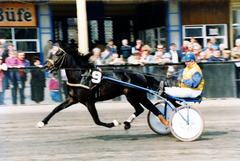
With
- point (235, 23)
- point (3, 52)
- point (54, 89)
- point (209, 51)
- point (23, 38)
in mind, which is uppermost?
point (235, 23)

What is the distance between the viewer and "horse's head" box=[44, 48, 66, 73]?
6.09m

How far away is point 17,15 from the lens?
1477 cm

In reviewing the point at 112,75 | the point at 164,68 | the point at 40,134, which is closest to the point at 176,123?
the point at 112,75

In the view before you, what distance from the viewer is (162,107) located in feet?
21.4

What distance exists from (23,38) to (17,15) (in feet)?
3.23

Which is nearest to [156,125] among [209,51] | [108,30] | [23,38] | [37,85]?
[37,85]

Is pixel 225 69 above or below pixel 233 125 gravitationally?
above

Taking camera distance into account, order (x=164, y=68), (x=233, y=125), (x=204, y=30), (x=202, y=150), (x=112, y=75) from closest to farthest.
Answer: (x=202, y=150) → (x=112, y=75) → (x=233, y=125) → (x=164, y=68) → (x=204, y=30)

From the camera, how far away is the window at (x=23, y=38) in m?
14.7

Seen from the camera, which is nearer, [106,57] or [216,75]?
[216,75]

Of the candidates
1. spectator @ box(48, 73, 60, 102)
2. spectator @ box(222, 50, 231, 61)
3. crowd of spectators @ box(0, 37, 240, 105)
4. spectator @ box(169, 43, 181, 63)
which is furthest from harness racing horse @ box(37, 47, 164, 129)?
spectator @ box(222, 50, 231, 61)

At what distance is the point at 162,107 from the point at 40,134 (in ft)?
7.70

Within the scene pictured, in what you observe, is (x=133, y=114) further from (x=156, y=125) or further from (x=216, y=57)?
(x=216, y=57)

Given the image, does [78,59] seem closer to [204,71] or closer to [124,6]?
[204,71]
